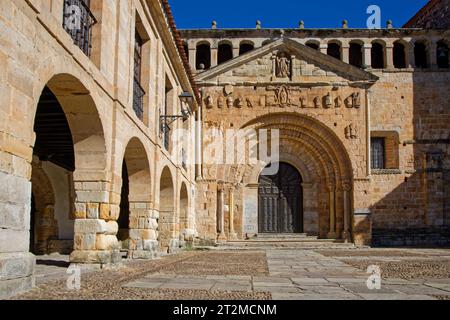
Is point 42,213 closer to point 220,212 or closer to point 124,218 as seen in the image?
point 124,218

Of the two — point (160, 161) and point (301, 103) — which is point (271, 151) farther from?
point (160, 161)

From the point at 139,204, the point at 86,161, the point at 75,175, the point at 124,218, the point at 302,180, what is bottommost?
the point at 124,218

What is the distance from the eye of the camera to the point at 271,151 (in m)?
22.5

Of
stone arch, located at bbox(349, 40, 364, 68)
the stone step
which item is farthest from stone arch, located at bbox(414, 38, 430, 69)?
the stone step

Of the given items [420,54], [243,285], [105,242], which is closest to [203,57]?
[420,54]

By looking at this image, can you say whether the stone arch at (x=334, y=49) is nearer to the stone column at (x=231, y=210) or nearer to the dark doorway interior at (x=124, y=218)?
the stone column at (x=231, y=210)

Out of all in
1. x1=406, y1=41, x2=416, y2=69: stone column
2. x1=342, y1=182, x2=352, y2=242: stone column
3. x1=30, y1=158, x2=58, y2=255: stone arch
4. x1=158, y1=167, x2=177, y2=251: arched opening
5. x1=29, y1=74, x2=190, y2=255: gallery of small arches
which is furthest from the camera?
x1=406, y1=41, x2=416, y2=69: stone column

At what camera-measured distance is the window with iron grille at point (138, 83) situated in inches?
457

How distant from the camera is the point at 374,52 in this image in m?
24.6

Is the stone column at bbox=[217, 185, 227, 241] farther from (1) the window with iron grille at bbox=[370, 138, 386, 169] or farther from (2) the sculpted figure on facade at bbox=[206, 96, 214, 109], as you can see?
(1) the window with iron grille at bbox=[370, 138, 386, 169]

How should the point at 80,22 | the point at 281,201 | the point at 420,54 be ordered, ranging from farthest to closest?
the point at 420,54 < the point at 281,201 < the point at 80,22

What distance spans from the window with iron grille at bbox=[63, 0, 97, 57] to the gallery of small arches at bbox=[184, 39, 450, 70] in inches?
589

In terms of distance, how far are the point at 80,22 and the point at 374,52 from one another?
19.2 metres

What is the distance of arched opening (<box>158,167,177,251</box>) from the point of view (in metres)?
15.0
